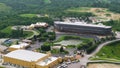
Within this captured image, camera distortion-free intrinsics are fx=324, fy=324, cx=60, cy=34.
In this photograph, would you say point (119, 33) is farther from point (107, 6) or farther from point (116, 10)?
point (107, 6)

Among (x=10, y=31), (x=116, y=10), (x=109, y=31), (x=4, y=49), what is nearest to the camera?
(x=4, y=49)

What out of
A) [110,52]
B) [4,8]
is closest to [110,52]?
[110,52]

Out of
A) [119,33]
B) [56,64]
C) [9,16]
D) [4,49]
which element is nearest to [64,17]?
[9,16]

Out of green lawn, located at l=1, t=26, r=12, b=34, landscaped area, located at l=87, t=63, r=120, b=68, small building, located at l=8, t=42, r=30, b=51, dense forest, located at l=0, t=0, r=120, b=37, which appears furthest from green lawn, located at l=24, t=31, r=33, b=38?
landscaped area, located at l=87, t=63, r=120, b=68

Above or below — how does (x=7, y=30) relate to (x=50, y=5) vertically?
above

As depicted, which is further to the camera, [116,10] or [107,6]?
[107,6]

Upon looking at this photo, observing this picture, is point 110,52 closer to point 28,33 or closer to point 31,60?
point 31,60

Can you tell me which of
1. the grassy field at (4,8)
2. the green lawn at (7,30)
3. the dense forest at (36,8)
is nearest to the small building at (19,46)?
the green lawn at (7,30)
